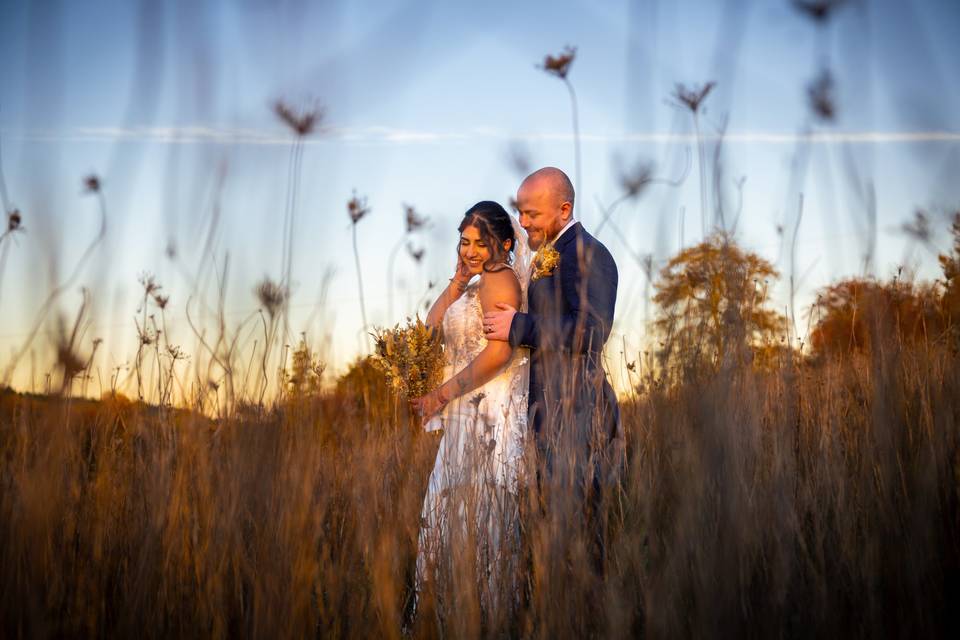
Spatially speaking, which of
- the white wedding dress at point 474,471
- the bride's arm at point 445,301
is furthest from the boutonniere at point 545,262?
the bride's arm at point 445,301

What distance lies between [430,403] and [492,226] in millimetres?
1037

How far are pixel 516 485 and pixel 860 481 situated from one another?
49.6 inches

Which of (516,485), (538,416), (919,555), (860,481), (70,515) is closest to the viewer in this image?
(919,555)

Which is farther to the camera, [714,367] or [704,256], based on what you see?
[704,256]

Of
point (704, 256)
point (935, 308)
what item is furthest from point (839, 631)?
point (935, 308)

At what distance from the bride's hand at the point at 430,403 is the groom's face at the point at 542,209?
3.03 ft

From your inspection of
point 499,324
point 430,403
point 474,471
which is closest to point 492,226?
point 499,324

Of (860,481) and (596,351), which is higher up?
(596,351)

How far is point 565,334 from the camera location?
9.64 feet

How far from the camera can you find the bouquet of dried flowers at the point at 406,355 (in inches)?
134

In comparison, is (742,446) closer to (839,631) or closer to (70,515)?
(839,631)

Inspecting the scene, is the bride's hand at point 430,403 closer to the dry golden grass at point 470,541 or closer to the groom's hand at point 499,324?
the groom's hand at point 499,324

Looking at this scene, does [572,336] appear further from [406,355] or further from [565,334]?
[406,355]

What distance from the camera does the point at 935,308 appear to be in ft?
14.3
